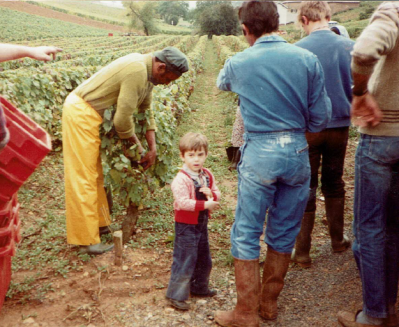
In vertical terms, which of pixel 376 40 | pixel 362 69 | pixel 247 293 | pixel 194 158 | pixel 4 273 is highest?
pixel 376 40

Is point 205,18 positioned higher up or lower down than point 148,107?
higher up

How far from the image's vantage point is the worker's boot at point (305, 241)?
338 centimetres

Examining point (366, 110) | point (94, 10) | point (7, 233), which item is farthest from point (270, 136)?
point (94, 10)

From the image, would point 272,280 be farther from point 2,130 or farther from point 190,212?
point 2,130

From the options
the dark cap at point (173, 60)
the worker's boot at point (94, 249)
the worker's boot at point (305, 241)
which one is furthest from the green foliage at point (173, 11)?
the worker's boot at point (305, 241)

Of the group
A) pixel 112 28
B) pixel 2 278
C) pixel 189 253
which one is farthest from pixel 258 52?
pixel 112 28

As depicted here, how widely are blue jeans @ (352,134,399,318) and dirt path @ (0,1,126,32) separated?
34899mm

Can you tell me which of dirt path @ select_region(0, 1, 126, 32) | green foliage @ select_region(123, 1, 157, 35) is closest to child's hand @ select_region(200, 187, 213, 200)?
dirt path @ select_region(0, 1, 126, 32)

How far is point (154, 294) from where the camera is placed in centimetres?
308

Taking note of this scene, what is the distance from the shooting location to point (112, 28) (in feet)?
247

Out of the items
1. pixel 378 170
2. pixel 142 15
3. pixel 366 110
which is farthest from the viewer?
pixel 142 15

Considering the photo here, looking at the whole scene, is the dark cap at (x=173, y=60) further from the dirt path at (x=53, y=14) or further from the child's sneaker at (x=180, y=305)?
the dirt path at (x=53, y=14)

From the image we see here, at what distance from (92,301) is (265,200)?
1.58 metres

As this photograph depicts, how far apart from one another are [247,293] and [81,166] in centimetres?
186
